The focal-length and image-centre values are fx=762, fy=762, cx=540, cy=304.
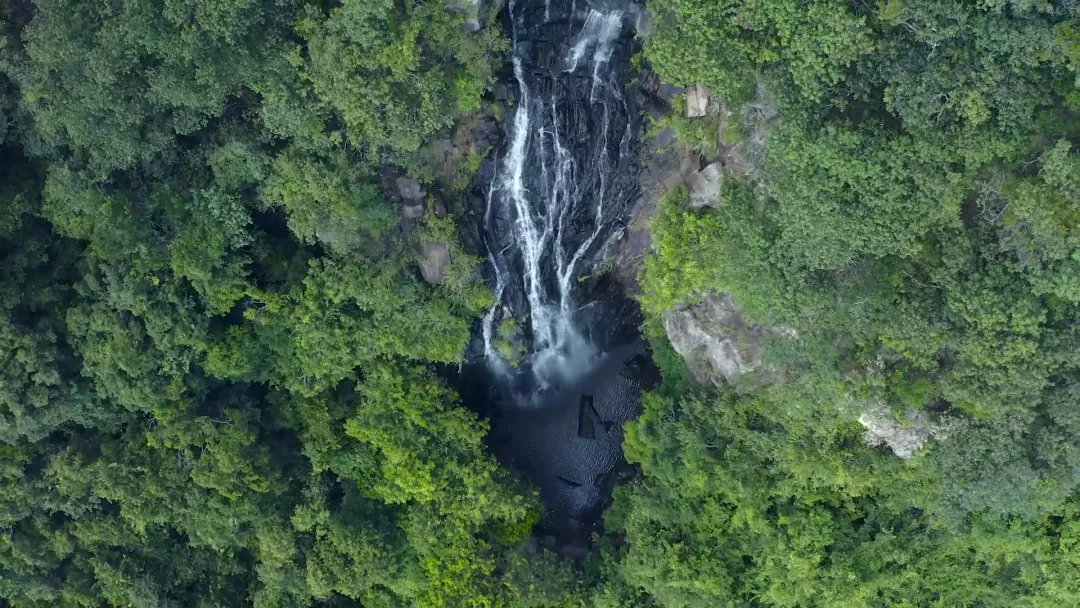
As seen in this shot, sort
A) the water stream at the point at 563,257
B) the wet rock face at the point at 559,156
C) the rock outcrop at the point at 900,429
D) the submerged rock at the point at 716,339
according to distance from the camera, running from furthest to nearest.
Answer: the water stream at the point at 563,257, the wet rock face at the point at 559,156, the submerged rock at the point at 716,339, the rock outcrop at the point at 900,429

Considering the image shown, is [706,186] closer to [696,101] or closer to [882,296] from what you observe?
[696,101]

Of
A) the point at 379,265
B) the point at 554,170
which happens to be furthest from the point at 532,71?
the point at 379,265

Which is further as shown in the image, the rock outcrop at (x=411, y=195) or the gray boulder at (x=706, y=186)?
the rock outcrop at (x=411, y=195)

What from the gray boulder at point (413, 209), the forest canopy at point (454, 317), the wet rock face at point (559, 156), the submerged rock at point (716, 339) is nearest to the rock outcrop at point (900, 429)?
the forest canopy at point (454, 317)

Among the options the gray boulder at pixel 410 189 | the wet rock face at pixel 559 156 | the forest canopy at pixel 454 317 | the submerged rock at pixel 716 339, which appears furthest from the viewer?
the wet rock face at pixel 559 156

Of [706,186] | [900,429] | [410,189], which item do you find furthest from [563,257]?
[900,429]

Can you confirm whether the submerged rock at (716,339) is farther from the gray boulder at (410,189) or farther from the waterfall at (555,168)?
the gray boulder at (410,189)
